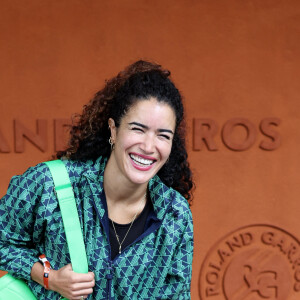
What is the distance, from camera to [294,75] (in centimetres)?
339

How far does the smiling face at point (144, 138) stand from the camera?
1.60 m

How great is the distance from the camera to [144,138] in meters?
1.61

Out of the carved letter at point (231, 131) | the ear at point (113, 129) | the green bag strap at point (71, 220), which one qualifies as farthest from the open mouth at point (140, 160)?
the carved letter at point (231, 131)

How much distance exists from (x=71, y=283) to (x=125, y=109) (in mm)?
601

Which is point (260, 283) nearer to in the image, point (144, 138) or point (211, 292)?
point (211, 292)

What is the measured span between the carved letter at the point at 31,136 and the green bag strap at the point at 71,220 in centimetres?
162

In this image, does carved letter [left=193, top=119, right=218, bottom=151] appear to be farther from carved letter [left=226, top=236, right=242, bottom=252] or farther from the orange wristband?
the orange wristband

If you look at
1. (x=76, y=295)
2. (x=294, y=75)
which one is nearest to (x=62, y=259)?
(x=76, y=295)

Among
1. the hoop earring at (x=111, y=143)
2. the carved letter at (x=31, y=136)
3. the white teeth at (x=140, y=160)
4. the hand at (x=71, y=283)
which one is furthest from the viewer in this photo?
the carved letter at (x=31, y=136)

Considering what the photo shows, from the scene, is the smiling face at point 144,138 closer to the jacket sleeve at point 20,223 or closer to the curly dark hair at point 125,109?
the curly dark hair at point 125,109

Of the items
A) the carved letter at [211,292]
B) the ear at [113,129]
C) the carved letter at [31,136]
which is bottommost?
the carved letter at [211,292]

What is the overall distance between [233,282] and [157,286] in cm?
197

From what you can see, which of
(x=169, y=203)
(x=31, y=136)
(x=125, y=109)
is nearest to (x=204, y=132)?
(x=31, y=136)

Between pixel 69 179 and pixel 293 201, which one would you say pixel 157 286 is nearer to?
pixel 69 179
